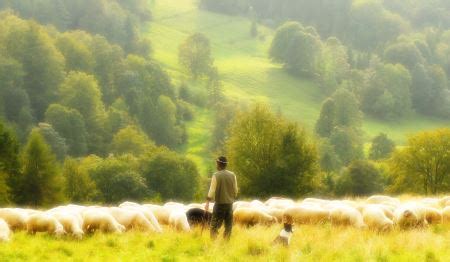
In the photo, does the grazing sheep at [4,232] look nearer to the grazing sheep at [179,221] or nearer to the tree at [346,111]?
the grazing sheep at [179,221]

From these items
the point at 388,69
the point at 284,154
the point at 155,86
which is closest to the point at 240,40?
the point at 388,69

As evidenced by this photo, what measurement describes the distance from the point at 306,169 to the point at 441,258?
142 feet

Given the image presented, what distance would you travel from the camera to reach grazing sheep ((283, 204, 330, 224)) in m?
22.0

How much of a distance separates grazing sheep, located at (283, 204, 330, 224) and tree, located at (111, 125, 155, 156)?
284 feet

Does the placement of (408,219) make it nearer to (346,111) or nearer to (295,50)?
(346,111)

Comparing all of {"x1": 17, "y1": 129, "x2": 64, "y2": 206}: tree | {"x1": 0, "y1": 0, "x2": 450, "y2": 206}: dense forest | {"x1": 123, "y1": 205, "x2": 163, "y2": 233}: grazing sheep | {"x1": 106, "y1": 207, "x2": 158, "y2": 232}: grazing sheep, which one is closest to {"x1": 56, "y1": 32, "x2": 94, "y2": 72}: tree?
{"x1": 0, "y1": 0, "x2": 450, "y2": 206}: dense forest

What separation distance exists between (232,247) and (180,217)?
4.99m

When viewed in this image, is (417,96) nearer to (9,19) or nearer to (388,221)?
(9,19)

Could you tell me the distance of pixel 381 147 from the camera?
395 feet

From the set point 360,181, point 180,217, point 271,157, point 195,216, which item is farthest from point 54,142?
point 180,217

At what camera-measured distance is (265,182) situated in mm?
57219

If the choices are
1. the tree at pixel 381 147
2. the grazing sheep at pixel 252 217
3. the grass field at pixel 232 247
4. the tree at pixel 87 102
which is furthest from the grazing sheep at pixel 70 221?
the tree at pixel 381 147

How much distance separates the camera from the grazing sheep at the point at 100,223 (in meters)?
19.0

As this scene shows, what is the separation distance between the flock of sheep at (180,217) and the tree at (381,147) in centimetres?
9810
